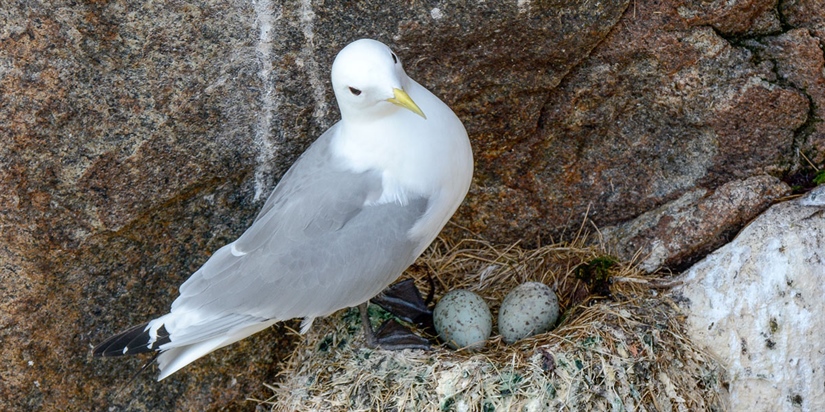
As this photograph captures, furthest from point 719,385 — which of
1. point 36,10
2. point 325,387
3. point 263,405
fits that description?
point 36,10

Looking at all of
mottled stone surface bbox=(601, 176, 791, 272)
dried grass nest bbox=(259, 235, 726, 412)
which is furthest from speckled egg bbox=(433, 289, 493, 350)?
mottled stone surface bbox=(601, 176, 791, 272)

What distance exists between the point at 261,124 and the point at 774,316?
6.39 feet

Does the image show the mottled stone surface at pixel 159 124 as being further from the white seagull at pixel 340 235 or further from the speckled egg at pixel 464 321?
the speckled egg at pixel 464 321

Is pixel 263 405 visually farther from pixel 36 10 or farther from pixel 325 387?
pixel 36 10

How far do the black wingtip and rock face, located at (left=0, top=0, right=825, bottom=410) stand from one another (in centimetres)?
21

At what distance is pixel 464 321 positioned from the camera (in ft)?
9.26

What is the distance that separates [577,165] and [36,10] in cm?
201

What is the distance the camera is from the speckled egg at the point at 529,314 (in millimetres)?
2801

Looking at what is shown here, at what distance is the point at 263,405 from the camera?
123 inches

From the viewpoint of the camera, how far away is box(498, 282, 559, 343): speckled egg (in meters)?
2.80

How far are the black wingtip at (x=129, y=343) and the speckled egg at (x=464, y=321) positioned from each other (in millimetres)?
984

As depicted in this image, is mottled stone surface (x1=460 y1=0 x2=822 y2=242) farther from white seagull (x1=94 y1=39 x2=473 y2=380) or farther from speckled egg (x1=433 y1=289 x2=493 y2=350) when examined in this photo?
white seagull (x1=94 y1=39 x2=473 y2=380)

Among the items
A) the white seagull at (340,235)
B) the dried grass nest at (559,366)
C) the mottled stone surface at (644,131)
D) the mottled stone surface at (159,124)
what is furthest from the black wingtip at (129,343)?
the mottled stone surface at (644,131)

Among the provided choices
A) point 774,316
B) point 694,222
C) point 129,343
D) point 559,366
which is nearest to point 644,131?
point 694,222
